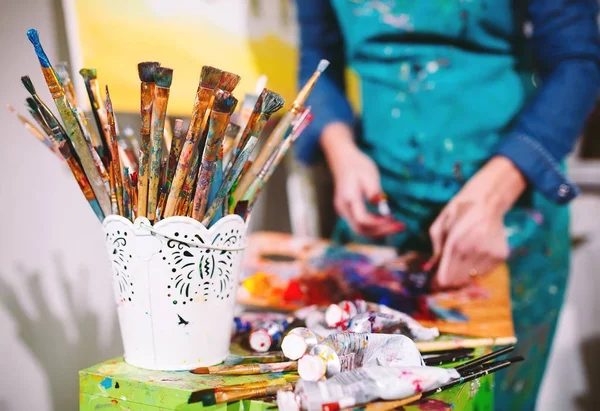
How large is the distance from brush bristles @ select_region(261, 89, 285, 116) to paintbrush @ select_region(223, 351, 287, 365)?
251 millimetres

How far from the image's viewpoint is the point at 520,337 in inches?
36.2

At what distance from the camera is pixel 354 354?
49 cm

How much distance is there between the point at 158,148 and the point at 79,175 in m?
0.10

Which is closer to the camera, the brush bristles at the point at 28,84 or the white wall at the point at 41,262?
the brush bristles at the point at 28,84

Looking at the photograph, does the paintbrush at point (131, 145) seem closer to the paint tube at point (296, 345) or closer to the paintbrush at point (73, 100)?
the paintbrush at point (73, 100)

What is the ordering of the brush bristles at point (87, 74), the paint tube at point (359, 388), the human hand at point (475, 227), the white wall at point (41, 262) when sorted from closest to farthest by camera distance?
1. the paint tube at point (359, 388)
2. the brush bristles at point (87, 74)
3. the white wall at point (41, 262)
4. the human hand at point (475, 227)

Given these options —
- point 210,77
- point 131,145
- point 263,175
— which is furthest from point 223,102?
point 131,145

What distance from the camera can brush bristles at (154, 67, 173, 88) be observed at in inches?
17.6

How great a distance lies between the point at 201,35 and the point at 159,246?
58 centimetres

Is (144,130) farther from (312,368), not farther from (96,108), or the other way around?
(312,368)

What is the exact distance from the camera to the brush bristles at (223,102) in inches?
17.8

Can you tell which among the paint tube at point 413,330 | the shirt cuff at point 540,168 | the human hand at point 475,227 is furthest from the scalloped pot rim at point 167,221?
the shirt cuff at point 540,168

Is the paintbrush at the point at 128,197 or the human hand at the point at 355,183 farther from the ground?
the human hand at the point at 355,183

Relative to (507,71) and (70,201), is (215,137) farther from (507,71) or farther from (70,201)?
(507,71)
